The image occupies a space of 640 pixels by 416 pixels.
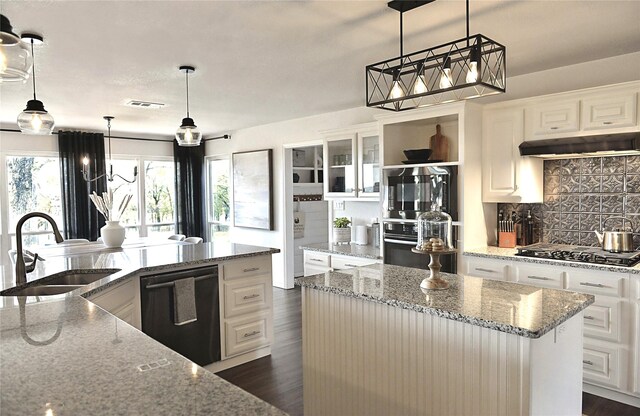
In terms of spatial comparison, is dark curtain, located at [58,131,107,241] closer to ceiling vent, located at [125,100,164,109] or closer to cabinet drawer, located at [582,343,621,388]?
ceiling vent, located at [125,100,164,109]

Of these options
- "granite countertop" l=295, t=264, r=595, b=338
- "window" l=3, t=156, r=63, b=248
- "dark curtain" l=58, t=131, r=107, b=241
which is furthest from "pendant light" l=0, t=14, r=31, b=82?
"window" l=3, t=156, r=63, b=248

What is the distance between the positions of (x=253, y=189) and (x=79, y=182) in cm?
253

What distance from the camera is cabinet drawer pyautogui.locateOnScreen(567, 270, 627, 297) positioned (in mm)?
2941

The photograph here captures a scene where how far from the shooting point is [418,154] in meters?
4.13

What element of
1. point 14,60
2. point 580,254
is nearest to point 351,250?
point 580,254

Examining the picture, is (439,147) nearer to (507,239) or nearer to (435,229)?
(507,239)

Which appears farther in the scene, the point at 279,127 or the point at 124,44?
the point at 279,127

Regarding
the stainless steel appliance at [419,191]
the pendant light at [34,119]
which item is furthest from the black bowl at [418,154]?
the pendant light at [34,119]

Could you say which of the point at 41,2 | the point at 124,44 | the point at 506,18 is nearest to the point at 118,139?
the point at 124,44

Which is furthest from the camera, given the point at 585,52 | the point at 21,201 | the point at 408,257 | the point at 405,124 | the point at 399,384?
the point at 21,201

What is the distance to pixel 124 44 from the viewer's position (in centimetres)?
295

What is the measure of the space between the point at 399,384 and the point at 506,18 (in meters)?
2.11

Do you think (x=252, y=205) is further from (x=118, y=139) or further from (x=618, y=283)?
(x=618, y=283)

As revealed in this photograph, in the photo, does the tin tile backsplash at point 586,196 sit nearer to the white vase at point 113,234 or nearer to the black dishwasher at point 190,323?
the black dishwasher at point 190,323
